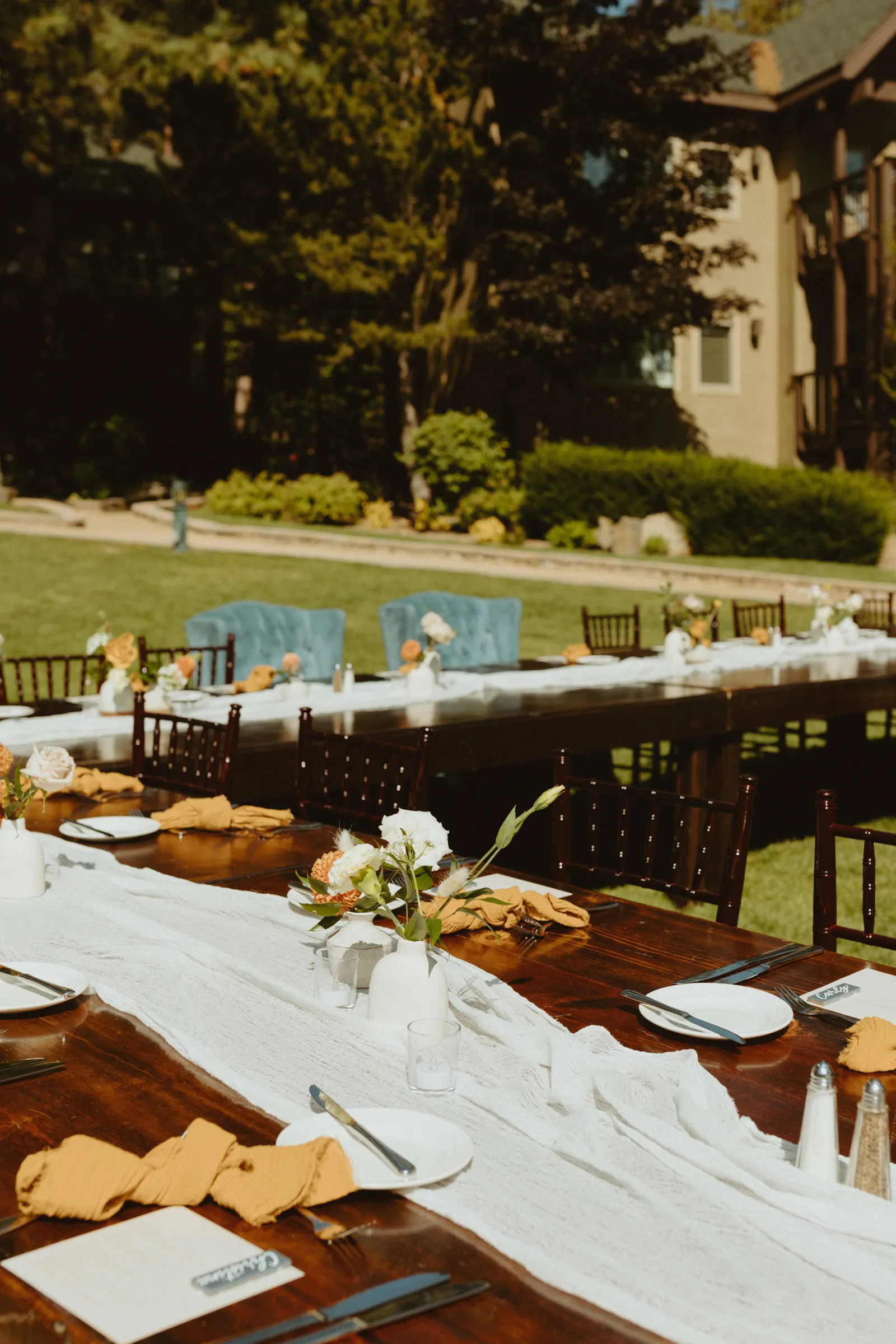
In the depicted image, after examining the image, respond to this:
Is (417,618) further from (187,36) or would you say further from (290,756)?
(187,36)

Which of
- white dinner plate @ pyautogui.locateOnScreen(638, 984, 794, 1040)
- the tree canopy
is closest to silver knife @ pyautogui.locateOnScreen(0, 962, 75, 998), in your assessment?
white dinner plate @ pyautogui.locateOnScreen(638, 984, 794, 1040)

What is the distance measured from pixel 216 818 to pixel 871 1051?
213 centimetres

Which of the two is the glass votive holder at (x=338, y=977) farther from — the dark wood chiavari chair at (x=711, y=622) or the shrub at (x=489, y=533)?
the shrub at (x=489, y=533)

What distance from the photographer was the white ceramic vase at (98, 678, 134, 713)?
6004mm

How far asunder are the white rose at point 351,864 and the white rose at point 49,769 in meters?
1.32

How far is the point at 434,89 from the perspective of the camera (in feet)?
72.1

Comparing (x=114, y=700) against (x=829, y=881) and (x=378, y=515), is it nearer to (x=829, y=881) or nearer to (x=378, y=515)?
(x=829, y=881)

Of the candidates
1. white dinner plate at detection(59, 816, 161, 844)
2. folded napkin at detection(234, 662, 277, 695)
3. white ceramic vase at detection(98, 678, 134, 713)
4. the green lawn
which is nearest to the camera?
white dinner plate at detection(59, 816, 161, 844)

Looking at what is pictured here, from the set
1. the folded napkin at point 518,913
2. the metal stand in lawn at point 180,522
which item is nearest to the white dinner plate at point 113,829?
the folded napkin at point 518,913

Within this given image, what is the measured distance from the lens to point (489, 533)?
21.4 meters

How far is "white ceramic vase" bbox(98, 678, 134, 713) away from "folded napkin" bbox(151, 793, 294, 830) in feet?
6.81

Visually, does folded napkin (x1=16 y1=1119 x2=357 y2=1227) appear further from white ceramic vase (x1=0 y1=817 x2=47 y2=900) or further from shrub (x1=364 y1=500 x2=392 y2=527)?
shrub (x1=364 y1=500 x2=392 y2=527)

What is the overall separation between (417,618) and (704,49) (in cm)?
1647

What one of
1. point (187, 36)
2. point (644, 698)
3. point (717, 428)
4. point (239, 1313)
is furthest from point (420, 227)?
point (239, 1313)
